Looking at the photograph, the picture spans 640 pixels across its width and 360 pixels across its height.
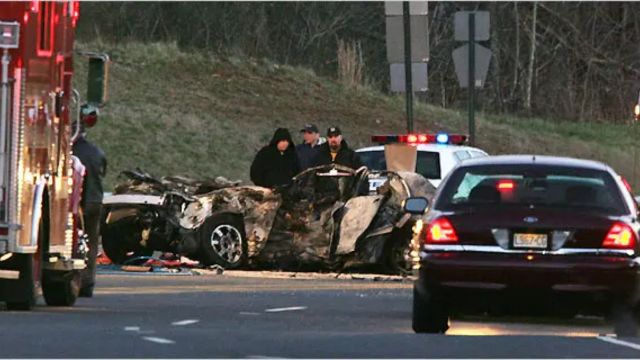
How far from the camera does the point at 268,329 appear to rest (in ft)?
58.0

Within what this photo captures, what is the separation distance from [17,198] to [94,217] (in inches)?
179

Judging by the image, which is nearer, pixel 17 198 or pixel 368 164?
pixel 17 198

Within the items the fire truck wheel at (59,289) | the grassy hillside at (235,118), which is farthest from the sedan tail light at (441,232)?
the grassy hillside at (235,118)

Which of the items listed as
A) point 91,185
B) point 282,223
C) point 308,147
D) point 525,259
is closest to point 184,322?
point 525,259

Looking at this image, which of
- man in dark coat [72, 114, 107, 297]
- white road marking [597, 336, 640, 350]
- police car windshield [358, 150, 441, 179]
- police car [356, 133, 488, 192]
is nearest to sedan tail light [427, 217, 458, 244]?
white road marking [597, 336, 640, 350]

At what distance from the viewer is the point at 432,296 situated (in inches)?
681

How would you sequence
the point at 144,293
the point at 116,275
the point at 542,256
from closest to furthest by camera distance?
the point at 542,256
the point at 144,293
the point at 116,275

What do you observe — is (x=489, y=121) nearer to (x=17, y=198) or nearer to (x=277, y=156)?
(x=277, y=156)

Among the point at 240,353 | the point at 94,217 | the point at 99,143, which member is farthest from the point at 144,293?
the point at 99,143

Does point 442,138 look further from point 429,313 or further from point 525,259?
point 525,259

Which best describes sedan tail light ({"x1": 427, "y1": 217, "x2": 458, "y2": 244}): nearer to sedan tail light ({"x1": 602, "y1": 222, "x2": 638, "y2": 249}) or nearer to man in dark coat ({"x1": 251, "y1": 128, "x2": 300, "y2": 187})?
sedan tail light ({"x1": 602, "y1": 222, "x2": 638, "y2": 249})

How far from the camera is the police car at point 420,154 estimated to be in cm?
2888

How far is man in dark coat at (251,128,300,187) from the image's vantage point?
28688mm

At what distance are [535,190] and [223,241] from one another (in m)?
9.87
